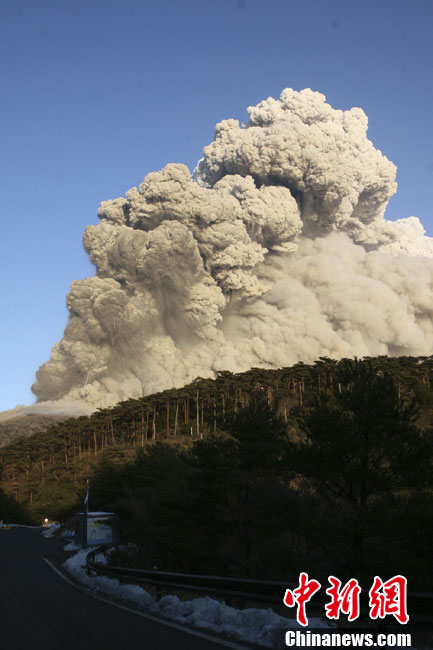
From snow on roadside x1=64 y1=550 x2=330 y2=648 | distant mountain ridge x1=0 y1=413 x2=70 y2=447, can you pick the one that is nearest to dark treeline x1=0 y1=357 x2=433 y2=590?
snow on roadside x1=64 y1=550 x2=330 y2=648

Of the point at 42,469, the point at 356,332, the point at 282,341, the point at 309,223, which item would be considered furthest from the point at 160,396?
the point at 309,223

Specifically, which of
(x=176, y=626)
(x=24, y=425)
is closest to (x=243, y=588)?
(x=176, y=626)

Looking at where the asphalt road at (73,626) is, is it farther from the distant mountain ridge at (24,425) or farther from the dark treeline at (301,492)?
the distant mountain ridge at (24,425)

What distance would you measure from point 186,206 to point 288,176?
82.6ft

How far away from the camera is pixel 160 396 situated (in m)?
86.6

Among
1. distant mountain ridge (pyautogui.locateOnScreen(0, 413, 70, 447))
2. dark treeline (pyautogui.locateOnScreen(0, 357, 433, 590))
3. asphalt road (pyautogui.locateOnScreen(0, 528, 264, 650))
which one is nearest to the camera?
asphalt road (pyautogui.locateOnScreen(0, 528, 264, 650))

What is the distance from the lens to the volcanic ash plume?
371 ft

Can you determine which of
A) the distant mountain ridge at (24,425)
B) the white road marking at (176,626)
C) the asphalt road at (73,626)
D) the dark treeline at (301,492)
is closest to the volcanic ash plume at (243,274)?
the distant mountain ridge at (24,425)

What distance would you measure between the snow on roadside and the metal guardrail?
0.88 ft

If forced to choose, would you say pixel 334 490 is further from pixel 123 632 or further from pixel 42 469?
pixel 42 469

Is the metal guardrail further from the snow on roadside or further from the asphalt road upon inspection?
the asphalt road

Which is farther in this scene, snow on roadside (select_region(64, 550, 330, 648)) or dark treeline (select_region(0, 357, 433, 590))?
dark treeline (select_region(0, 357, 433, 590))

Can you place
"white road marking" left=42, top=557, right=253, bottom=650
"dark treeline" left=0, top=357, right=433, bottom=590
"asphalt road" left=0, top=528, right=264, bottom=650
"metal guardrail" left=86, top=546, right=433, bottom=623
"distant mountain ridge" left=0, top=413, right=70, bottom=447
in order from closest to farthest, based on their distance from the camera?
"metal guardrail" left=86, top=546, right=433, bottom=623 < "white road marking" left=42, top=557, right=253, bottom=650 < "asphalt road" left=0, top=528, right=264, bottom=650 < "dark treeline" left=0, top=357, right=433, bottom=590 < "distant mountain ridge" left=0, top=413, right=70, bottom=447

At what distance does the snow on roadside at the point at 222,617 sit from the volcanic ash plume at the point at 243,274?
96.7 m
